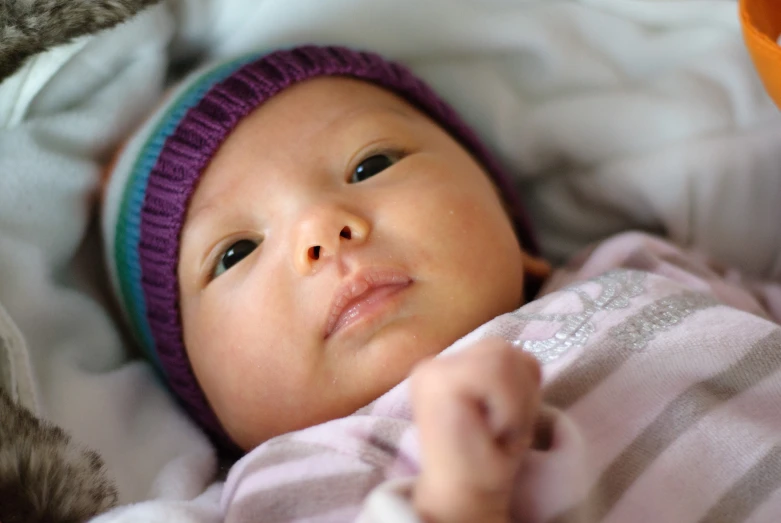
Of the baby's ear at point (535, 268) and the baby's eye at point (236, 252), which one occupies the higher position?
the baby's eye at point (236, 252)

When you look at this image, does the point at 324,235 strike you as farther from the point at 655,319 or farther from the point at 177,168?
the point at 655,319

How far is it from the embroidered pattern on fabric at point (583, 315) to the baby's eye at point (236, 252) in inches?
14.5

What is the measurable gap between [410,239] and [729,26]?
777 mm

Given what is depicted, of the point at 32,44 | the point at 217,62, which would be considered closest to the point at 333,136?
the point at 217,62

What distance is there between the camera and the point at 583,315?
96 centimetres

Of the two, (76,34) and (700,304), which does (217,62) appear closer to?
(76,34)

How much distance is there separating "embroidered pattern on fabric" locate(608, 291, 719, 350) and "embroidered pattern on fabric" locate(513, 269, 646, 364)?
28 mm

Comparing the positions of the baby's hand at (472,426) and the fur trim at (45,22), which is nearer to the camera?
the baby's hand at (472,426)

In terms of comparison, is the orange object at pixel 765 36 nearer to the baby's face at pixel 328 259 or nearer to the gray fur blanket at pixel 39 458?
the baby's face at pixel 328 259

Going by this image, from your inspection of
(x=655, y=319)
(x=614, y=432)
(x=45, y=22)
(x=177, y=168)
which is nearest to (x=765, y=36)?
(x=655, y=319)

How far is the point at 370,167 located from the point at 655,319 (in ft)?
1.40

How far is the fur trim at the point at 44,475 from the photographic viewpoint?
0.81 metres

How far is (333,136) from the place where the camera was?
42.2 inches

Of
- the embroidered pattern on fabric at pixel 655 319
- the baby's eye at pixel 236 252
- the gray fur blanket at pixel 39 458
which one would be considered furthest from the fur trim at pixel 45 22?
Answer: the embroidered pattern on fabric at pixel 655 319
